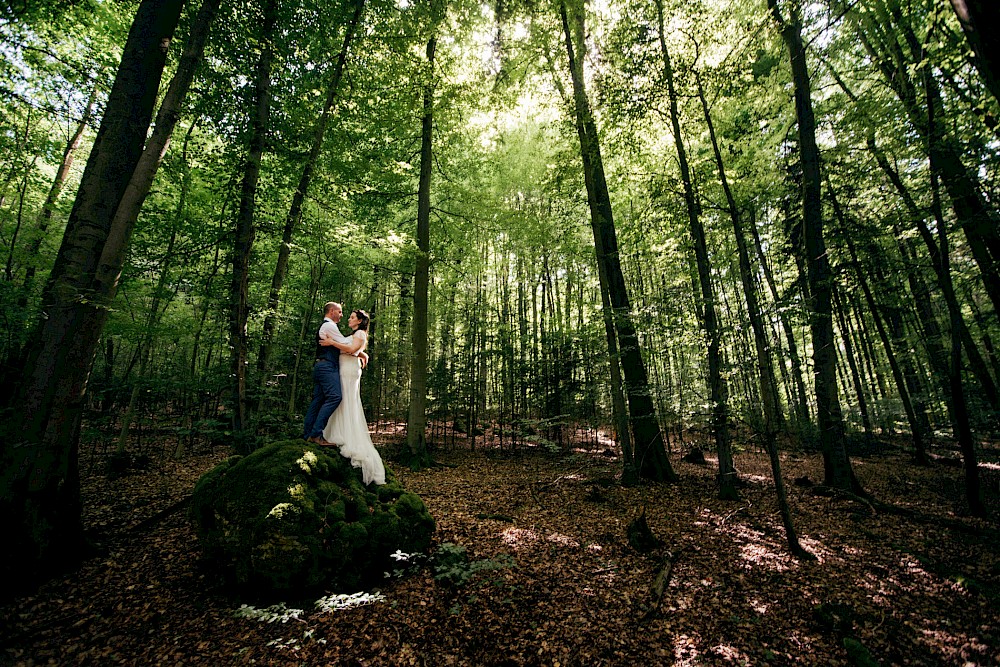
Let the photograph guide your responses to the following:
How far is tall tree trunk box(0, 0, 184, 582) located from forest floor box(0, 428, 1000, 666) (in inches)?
22.1

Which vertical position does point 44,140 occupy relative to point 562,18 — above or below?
below

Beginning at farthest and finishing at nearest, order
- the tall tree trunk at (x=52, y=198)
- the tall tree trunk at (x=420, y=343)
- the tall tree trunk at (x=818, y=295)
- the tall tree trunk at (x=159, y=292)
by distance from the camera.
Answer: the tall tree trunk at (x=420, y=343)
the tall tree trunk at (x=52, y=198)
the tall tree trunk at (x=818, y=295)
the tall tree trunk at (x=159, y=292)

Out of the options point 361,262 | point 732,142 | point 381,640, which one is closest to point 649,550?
point 381,640

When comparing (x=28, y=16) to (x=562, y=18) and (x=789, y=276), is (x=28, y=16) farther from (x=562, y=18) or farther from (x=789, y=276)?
(x=789, y=276)

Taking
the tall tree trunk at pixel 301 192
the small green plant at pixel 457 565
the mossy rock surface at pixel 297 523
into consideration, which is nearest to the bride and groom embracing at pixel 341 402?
the mossy rock surface at pixel 297 523

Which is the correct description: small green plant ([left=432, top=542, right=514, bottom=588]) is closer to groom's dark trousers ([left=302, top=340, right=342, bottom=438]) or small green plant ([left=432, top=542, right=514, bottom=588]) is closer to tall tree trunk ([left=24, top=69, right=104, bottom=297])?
groom's dark trousers ([left=302, top=340, right=342, bottom=438])

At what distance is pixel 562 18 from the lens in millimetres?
8172

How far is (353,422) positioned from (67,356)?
114 inches

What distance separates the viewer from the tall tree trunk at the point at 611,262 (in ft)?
26.1

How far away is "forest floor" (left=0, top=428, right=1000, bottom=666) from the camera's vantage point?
10.6ft

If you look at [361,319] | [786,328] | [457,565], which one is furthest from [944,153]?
[457,565]

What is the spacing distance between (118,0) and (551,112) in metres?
7.40

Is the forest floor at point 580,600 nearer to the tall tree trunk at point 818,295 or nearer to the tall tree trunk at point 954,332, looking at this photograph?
the tall tree trunk at point 954,332

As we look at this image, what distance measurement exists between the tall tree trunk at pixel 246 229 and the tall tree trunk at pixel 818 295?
980 centimetres
